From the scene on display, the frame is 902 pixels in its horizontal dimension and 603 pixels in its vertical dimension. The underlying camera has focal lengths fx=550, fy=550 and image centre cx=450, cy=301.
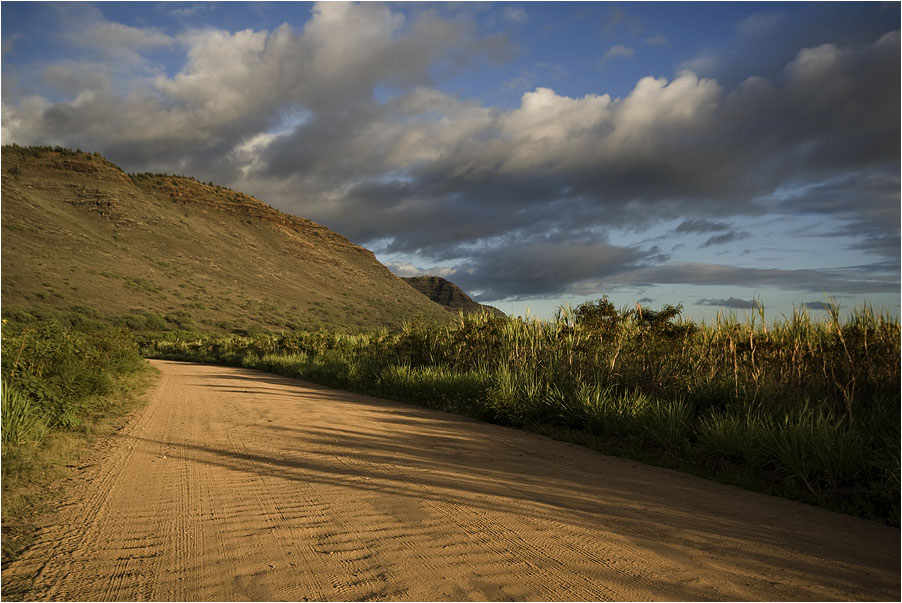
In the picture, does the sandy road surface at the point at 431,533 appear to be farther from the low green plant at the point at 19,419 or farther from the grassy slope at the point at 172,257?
the grassy slope at the point at 172,257

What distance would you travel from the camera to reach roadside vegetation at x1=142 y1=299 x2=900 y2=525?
18.0ft

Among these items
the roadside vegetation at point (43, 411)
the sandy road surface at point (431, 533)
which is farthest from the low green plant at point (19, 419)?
the sandy road surface at point (431, 533)

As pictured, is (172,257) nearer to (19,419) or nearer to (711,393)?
(19,419)

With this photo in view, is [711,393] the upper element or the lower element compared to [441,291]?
lower

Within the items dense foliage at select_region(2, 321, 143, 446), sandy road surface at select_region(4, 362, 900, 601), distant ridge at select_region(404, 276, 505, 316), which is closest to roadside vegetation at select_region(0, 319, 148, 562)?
dense foliage at select_region(2, 321, 143, 446)

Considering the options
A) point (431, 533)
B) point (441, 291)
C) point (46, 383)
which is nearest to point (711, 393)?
point (431, 533)

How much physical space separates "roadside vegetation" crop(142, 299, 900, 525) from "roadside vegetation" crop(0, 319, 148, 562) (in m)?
5.98

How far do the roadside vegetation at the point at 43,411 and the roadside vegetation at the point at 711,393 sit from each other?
598cm

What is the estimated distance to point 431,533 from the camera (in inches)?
159

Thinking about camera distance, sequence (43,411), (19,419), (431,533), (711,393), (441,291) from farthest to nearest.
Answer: (441,291) → (711,393) → (43,411) → (19,419) → (431,533)

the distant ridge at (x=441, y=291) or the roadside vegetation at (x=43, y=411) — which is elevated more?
the distant ridge at (x=441, y=291)

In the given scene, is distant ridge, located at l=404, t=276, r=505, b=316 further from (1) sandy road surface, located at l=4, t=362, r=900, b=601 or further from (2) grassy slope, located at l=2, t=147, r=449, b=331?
(1) sandy road surface, located at l=4, t=362, r=900, b=601

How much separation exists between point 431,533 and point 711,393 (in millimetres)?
5973

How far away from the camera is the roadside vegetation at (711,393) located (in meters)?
5.48
